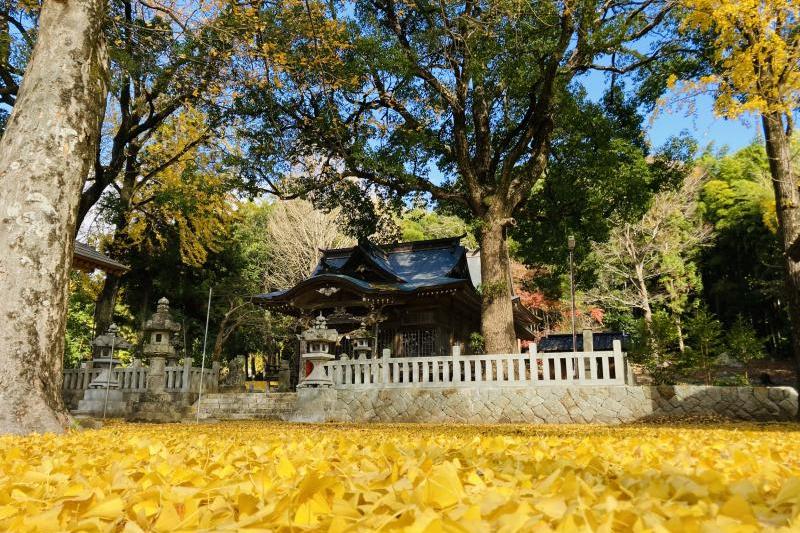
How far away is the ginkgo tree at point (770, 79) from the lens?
7.64m

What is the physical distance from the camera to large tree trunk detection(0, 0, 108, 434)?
397 centimetres

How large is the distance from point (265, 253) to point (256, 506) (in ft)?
88.2

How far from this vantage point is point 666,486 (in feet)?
4.26

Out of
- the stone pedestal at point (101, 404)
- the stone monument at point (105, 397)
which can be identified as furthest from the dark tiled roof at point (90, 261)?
the stone pedestal at point (101, 404)

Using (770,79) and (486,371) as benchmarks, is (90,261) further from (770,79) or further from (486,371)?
(770,79)

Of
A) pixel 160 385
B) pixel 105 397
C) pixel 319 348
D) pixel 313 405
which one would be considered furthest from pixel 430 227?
pixel 105 397

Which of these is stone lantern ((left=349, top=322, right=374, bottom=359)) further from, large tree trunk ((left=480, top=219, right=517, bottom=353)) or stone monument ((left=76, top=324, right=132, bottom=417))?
stone monument ((left=76, top=324, right=132, bottom=417))

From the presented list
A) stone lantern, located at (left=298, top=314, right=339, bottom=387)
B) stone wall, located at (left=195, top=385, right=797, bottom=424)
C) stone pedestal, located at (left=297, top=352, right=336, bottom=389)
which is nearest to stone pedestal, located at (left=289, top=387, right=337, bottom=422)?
stone wall, located at (left=195, top=385, right=797, bottom=424)

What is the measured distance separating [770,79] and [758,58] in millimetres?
401

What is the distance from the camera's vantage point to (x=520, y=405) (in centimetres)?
1057

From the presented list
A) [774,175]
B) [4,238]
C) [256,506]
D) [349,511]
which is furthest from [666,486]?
[774,175]

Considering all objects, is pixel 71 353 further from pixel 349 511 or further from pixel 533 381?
pixel 349 511

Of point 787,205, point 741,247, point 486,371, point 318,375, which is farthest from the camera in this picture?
point 741,247

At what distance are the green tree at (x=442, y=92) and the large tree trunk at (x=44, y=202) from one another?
5885 mm
